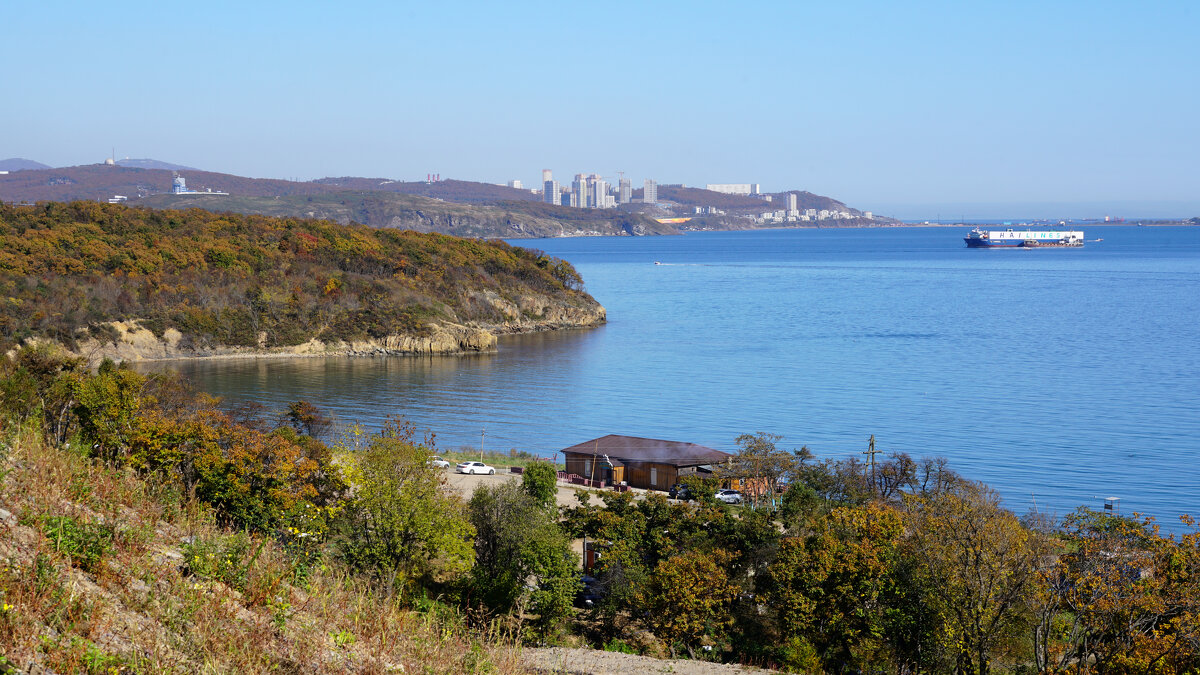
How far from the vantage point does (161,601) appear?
177 inches

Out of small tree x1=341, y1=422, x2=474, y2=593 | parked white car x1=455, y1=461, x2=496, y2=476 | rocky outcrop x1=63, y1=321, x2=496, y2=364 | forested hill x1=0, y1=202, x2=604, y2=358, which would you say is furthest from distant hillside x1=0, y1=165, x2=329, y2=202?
small tree x1=341, y1=422, x2=474, y2=593

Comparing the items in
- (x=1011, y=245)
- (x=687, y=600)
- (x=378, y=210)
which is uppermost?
(x=378, y=210)

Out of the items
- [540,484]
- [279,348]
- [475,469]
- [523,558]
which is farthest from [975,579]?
[279,348]

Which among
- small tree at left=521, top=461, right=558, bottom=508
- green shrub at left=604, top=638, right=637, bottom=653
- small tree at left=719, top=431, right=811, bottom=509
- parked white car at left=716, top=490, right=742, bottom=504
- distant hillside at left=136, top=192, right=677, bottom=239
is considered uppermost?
distant hillside at left=136, top=192, right=677, bottom=239

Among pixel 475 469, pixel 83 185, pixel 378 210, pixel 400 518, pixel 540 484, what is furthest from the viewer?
pixel 83 185

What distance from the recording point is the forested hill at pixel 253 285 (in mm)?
45312

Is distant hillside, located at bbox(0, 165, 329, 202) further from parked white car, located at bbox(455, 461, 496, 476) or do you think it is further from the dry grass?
the dry grass

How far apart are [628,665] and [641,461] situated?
13.3 metres

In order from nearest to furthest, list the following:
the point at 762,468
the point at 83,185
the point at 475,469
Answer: the point at 762,468
the point at 475,469
the point at 83,185

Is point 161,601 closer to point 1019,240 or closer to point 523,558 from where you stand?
point 523,558

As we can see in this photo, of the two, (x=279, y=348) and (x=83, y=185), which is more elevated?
(x=83, y=185)

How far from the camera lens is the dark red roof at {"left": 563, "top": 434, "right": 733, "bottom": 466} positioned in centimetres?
2462

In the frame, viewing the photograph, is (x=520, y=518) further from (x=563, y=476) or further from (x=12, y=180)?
(x=12, y=180)

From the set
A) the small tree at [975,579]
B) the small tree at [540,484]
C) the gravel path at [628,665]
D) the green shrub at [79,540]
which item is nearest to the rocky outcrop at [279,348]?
the small tree at [540,484]
